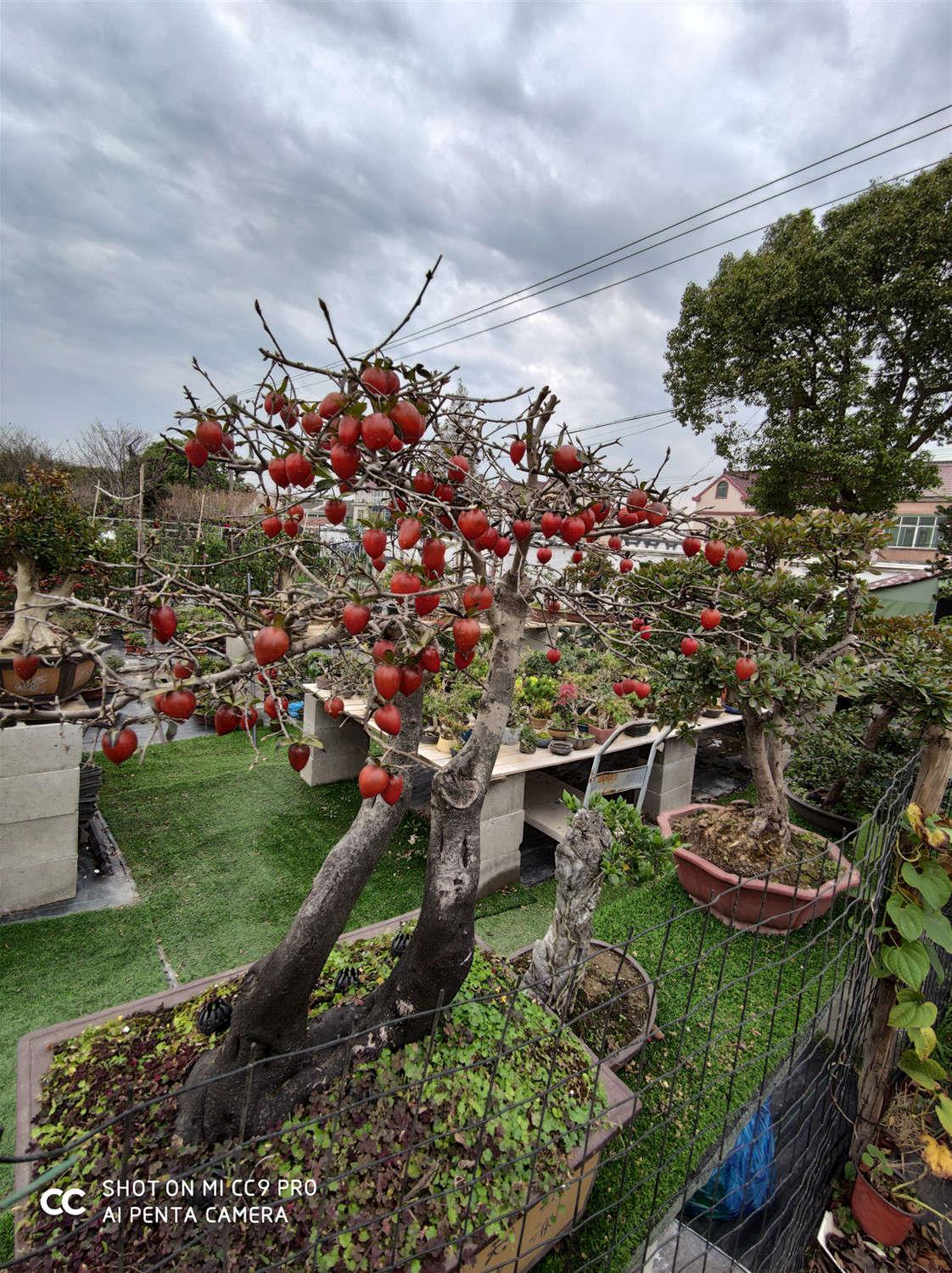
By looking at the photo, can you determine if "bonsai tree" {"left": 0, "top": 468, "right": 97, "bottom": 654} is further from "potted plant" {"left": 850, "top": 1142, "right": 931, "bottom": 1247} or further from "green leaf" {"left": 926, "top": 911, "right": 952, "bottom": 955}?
"potted plant" {"left": 850, "top": 1142, "right": 931, "bottom": 1247}

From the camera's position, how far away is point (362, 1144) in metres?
1.62

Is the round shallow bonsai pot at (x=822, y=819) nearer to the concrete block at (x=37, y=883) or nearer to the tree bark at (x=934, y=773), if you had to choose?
the tree bark at (x=934, y=773)

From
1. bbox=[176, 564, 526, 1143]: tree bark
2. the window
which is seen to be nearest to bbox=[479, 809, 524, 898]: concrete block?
bbox=[176, 564, 526, 1143]: tree bark

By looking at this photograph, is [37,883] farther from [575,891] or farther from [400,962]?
[575,891]

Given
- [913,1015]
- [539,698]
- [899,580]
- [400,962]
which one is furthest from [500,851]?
[899,580]

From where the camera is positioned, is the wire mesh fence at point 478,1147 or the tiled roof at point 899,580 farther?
the tiled roof at point 899,580

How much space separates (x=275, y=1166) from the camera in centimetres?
156

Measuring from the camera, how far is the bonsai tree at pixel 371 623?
4.05 feet

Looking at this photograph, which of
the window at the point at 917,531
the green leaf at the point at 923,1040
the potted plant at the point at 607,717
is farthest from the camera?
the window at the point at 917,531

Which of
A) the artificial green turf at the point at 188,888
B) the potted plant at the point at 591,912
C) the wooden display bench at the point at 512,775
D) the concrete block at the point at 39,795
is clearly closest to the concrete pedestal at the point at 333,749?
the wooden display bench at the point at 512,775

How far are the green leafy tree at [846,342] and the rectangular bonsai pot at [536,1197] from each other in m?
10.3

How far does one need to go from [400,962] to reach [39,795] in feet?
8.56

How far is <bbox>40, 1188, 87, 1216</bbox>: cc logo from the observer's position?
1.42 m

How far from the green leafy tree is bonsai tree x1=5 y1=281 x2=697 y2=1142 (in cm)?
980
